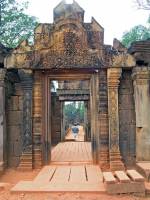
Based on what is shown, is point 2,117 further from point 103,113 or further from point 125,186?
point 125,186

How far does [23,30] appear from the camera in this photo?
1841 centimetres

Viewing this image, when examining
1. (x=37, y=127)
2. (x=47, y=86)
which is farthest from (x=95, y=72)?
(x=37, y=127)

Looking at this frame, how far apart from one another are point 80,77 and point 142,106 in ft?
5.82

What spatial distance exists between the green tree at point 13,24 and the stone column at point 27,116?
9.79 meters

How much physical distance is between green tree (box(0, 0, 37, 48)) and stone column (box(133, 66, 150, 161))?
10.6 meters

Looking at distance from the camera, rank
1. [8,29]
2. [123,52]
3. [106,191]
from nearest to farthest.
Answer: [106,191] < [123,52] < [8,29]

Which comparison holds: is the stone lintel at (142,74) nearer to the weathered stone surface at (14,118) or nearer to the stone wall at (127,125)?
the stone wall at (127,125)

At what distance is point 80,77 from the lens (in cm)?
870

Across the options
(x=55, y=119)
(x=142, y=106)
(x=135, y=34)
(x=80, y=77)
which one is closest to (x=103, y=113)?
(x=142, y=106)

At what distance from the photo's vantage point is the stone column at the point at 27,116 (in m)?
8.24

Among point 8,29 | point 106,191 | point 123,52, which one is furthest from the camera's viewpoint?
point 8,29

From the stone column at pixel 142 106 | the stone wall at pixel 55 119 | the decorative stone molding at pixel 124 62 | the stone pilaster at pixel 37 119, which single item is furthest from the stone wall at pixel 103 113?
the stone wall at pixel 55 119

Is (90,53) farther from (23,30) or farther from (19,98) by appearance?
(23,30)

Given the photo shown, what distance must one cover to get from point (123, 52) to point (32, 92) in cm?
252
